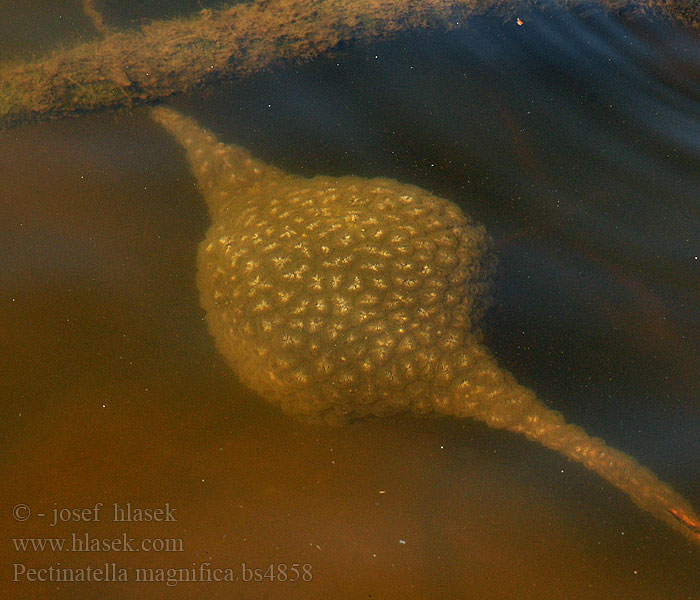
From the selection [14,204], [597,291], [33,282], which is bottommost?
[33,282]

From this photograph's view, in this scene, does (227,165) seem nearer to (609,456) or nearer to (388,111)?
(388,111)

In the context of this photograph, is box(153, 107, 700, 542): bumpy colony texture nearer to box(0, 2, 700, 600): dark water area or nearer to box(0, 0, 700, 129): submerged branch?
box(0, 2, 700, 600): dark water area

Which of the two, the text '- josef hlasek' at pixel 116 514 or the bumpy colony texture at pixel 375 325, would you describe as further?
the bumpy colony texture at pixel 375 325

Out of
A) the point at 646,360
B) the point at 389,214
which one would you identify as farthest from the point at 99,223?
the point at 646,360

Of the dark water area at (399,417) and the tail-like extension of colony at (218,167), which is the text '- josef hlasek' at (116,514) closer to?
the dark water area at (399,417)

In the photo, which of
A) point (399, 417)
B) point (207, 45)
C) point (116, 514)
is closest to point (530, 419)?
point (399, 417)

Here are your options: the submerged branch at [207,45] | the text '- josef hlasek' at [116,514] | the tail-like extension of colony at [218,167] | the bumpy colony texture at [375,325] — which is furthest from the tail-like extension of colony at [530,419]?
the submerged branch at [207,45]

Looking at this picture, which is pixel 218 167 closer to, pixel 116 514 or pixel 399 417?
pixel 399 417
